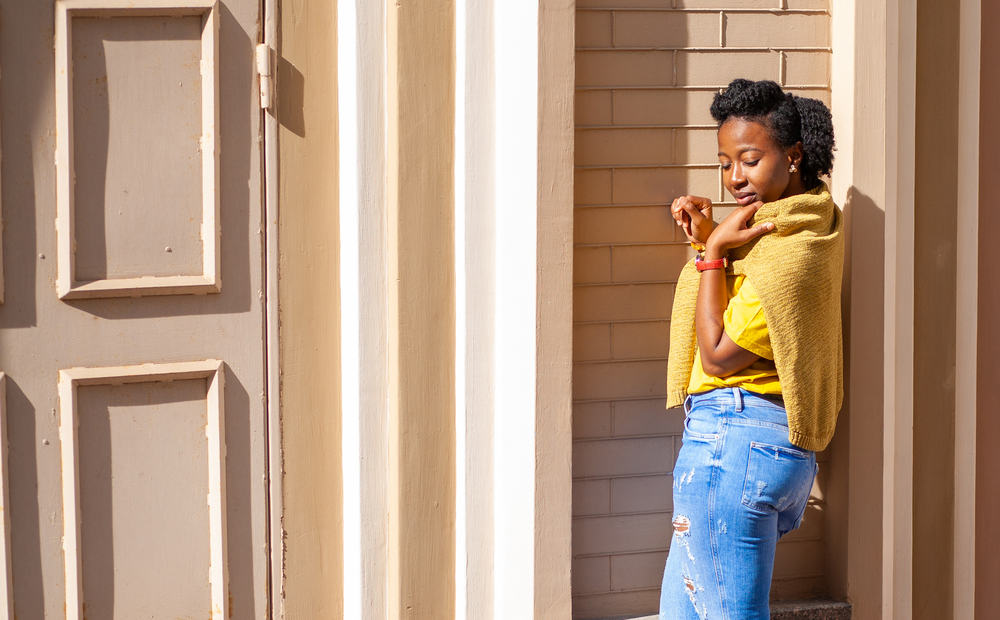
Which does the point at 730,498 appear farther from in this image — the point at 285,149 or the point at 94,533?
the point at 94,533

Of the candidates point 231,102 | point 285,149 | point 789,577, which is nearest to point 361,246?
point 285,149

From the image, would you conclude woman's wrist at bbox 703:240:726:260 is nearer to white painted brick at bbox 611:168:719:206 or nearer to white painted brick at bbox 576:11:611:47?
white painted brick at bbox 611:168:719:206

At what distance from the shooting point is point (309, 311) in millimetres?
2783

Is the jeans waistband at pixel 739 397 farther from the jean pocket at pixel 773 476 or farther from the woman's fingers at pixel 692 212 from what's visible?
the woman's fingers at pixel 692 212

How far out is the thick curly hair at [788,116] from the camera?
2371 millimetres

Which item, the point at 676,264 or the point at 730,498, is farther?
the point at 676,264

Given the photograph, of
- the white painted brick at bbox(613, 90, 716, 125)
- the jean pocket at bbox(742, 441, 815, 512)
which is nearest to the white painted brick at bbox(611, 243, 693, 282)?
the white painted brick at bbox(613, 90, 716, 125)

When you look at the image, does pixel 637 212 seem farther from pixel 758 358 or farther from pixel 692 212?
pixel 758 358

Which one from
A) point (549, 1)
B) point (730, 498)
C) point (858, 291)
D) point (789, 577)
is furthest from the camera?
point (789, 577)

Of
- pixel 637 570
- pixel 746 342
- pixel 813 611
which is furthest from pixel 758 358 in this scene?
pixel 813 611

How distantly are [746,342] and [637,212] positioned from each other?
68cm

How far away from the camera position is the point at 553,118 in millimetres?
2598

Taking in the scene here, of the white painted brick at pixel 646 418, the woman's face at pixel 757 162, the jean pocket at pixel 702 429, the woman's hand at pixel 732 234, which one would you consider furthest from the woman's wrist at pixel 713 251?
the white painted brick at pixel 646 418

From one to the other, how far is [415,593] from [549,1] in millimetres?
1721
